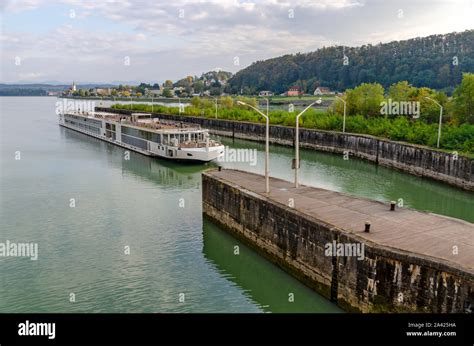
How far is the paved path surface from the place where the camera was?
50.6 ft

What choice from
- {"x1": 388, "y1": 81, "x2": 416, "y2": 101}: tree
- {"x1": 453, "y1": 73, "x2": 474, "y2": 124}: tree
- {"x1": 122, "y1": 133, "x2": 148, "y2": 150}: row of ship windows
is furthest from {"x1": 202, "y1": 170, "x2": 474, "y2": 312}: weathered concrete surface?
{"x1": 388, "y1": 81, "x2": 416, "y2": 101}: tree

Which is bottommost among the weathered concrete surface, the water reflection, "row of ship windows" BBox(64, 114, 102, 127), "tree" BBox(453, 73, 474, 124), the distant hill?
the water reflection

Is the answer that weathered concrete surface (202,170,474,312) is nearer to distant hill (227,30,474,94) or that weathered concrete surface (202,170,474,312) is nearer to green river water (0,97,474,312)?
green river water (0,97,474,312)

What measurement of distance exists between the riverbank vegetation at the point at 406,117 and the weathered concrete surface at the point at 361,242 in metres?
21.1

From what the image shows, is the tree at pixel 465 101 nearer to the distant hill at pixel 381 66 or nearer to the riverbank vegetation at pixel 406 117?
the riverbank vegetation at pixel 406 117

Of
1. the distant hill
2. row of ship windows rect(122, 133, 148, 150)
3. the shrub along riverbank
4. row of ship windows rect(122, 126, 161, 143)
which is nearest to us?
the shrub along riverbank

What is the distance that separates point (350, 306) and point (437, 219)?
18.5 ft

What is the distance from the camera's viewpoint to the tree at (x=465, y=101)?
153 feet

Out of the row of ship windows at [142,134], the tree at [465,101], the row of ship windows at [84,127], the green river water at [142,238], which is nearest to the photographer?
the green river water at [142,238]

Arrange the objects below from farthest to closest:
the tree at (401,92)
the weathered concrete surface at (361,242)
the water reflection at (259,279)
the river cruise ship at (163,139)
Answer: the tree at (401,92)
the river cruise ship at (163,139)
the water reflection at (259,279)
the weathered concrete surface at (361,242)

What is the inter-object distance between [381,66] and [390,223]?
138569 millimetres

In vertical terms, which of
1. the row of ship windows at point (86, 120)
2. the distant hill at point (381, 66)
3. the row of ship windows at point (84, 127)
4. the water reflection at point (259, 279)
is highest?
the distant hill at point (381, 66)

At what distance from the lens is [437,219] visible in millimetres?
19031

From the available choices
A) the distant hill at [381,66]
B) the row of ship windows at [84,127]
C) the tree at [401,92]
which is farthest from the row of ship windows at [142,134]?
the distant hill at [381,66]
